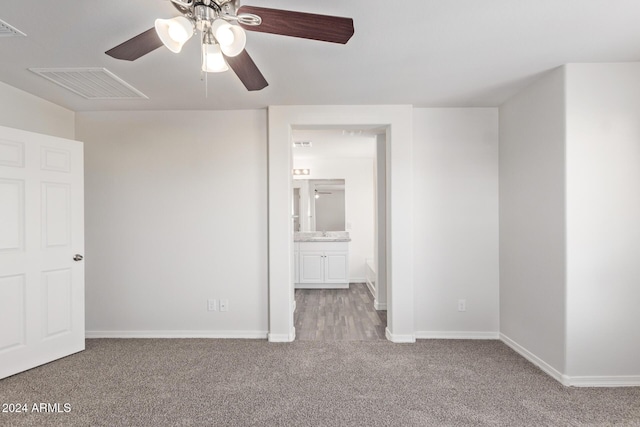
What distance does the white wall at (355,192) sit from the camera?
6211 millimetres

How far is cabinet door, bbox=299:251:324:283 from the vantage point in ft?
18.2

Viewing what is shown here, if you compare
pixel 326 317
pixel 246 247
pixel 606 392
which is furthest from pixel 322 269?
pixel 606 392

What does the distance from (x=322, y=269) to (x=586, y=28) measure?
443cm

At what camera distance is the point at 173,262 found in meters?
3.47

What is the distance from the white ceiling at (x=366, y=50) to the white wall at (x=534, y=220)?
10.7 inches

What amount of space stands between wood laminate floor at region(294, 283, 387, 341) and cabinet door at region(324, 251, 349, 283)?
18 cm

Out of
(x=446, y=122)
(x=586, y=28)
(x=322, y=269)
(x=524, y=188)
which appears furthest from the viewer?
(x=322, y=269)

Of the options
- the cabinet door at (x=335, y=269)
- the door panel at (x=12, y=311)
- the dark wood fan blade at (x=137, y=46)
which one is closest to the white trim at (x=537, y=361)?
the cabinet door at (x=335, y=269)

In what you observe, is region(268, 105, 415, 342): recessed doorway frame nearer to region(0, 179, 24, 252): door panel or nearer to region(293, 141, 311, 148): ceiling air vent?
region(293, 141, 311, 148): ceiling air vent

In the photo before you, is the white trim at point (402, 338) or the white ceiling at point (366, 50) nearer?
the white ceiling at point (366, 50)

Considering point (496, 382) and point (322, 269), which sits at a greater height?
point (322, 269)

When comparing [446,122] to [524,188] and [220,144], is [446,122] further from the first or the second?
[220,144]

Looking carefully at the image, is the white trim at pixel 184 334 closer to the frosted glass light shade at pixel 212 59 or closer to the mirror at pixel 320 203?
the frosted glass light shade at pixel 212 59

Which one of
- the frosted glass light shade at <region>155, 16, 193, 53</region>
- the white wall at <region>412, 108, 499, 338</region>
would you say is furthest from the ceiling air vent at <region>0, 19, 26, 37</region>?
the white wall at <region>412, 108, 499, 338</region>
